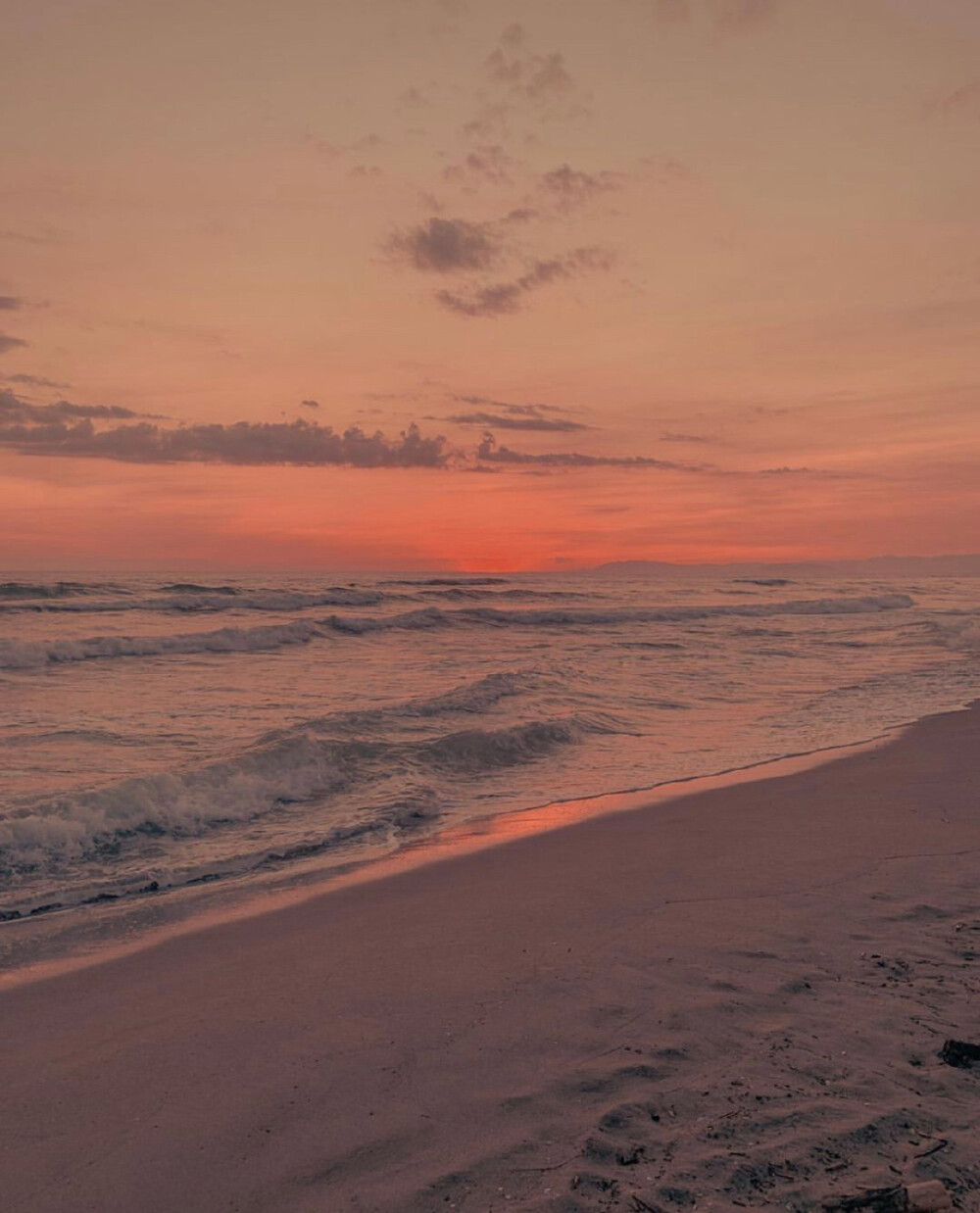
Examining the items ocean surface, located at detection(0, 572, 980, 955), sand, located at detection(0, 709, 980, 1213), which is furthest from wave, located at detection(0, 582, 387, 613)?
sand, located at detection(0, 709, 980, 1213)

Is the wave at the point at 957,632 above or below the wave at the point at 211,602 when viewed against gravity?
above

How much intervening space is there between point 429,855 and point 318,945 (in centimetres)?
207

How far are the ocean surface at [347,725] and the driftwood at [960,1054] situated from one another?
4.61 m

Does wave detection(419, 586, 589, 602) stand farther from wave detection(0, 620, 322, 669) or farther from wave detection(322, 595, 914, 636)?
wave detection(0, 620, 322, 669)

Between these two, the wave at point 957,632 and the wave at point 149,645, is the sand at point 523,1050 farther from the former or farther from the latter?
the wave at point 957,632

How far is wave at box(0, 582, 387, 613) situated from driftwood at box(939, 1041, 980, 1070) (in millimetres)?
37437

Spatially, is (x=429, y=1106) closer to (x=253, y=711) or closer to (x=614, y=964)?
(x=614, y=964)

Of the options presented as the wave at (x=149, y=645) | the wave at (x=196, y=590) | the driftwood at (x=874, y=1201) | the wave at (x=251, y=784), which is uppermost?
the driftwood at (x=874, y=1201)

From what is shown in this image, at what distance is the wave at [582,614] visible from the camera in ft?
114

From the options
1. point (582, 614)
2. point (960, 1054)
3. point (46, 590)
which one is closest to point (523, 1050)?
point (960, 1054)

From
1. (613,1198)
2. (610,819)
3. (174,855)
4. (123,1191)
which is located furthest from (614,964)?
(174,855)

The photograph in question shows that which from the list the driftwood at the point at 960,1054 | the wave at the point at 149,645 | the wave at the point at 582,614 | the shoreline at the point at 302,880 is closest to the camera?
the driftwood at the point at 960,1054

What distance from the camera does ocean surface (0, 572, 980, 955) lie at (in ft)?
24.2

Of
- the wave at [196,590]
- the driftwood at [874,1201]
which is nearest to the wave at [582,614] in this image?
the wave at [196,590]
